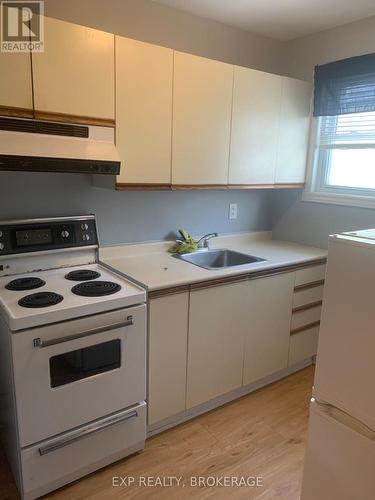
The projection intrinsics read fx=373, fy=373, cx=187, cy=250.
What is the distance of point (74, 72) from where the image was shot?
5.75ft

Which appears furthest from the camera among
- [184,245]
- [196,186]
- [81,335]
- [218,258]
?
[218,258]

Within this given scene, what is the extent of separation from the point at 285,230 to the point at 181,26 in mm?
1719

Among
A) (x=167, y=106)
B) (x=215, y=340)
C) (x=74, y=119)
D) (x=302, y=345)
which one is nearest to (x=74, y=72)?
(x=74, y=119)

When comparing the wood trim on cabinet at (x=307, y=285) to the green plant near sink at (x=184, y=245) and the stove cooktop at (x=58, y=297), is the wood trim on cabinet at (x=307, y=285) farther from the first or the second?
the stove cooktop at (x=58, y=297)

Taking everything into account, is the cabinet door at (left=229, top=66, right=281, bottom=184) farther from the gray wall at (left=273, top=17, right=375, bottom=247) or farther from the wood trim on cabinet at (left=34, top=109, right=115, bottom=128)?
the wood trim on cabinet at (left=34, top=109, right=115, bottom=128)

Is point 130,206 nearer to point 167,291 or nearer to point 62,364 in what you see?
point 167,291

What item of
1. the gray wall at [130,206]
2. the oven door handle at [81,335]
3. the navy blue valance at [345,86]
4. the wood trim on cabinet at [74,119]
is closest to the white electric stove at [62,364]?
the oven door handle at [81,335]

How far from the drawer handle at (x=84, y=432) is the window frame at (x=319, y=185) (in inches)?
79.5

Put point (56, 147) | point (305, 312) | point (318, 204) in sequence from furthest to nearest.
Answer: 1. point (318, 204)
2. point (305, 312)
3. point (56, 147)

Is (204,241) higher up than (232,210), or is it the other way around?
(232,210)

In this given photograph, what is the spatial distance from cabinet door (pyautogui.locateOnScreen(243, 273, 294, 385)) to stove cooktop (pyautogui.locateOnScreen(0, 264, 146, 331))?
2.79ft

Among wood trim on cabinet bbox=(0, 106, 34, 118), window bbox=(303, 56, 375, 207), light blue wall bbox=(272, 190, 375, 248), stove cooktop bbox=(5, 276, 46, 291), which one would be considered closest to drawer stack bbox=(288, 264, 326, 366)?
light blue wall bbox=(272, 190, 375, 248)

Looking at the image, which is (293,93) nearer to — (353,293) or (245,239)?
(245,239)

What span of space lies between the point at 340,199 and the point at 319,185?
0.23 metres
